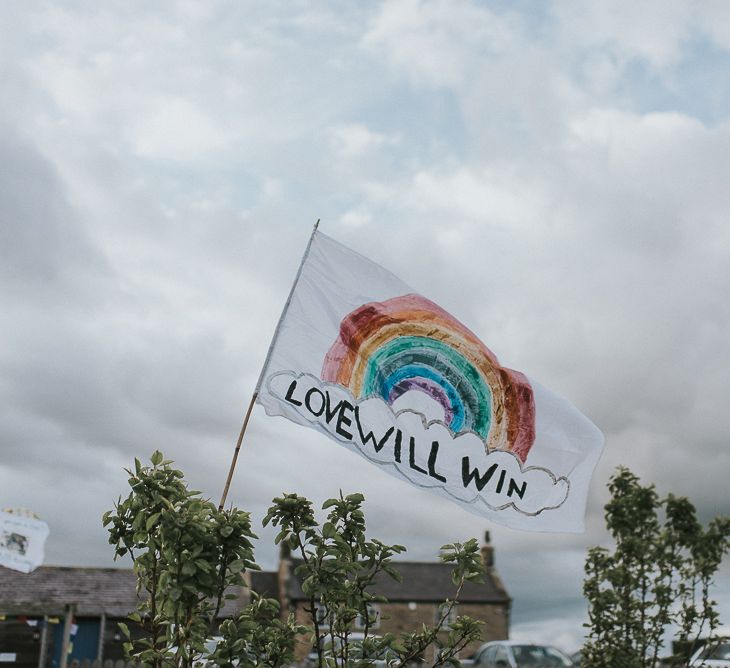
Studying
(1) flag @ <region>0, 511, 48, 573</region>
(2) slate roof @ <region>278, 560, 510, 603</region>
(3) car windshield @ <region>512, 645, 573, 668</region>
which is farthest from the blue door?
(1) flag @ <region>0, 511, 48, 573</region>

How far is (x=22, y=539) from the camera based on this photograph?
49.8 ft

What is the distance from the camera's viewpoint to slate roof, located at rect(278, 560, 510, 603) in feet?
142

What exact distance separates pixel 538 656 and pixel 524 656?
1.19 feet

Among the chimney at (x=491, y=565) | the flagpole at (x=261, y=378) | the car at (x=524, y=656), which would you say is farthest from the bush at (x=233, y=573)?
the chimney at (x=491, y=565)

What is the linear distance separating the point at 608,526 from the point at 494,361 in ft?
21.6

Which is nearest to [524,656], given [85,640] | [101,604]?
[85,640]

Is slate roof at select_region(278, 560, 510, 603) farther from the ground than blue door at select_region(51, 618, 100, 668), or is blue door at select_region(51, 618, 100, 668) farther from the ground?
slate roof at select_region(278, 560, 510, 603)

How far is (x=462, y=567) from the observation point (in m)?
5.55

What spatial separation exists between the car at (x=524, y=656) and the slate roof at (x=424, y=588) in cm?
2035

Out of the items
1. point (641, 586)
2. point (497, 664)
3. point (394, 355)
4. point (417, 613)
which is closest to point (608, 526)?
point (641, 586)

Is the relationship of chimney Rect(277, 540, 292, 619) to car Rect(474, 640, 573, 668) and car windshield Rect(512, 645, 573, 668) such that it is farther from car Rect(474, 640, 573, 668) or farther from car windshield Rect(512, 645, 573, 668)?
car windshield Rect(512, 645, 573, 668)

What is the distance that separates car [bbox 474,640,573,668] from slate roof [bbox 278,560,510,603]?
20.3 meters

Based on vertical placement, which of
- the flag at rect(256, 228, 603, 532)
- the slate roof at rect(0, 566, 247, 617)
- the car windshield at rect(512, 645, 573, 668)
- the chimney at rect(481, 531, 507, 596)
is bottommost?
the car windshield at rect(512, 645, 573, 668)

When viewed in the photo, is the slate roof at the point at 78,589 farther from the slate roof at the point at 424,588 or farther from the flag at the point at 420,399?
the flag at the point at 420,399
